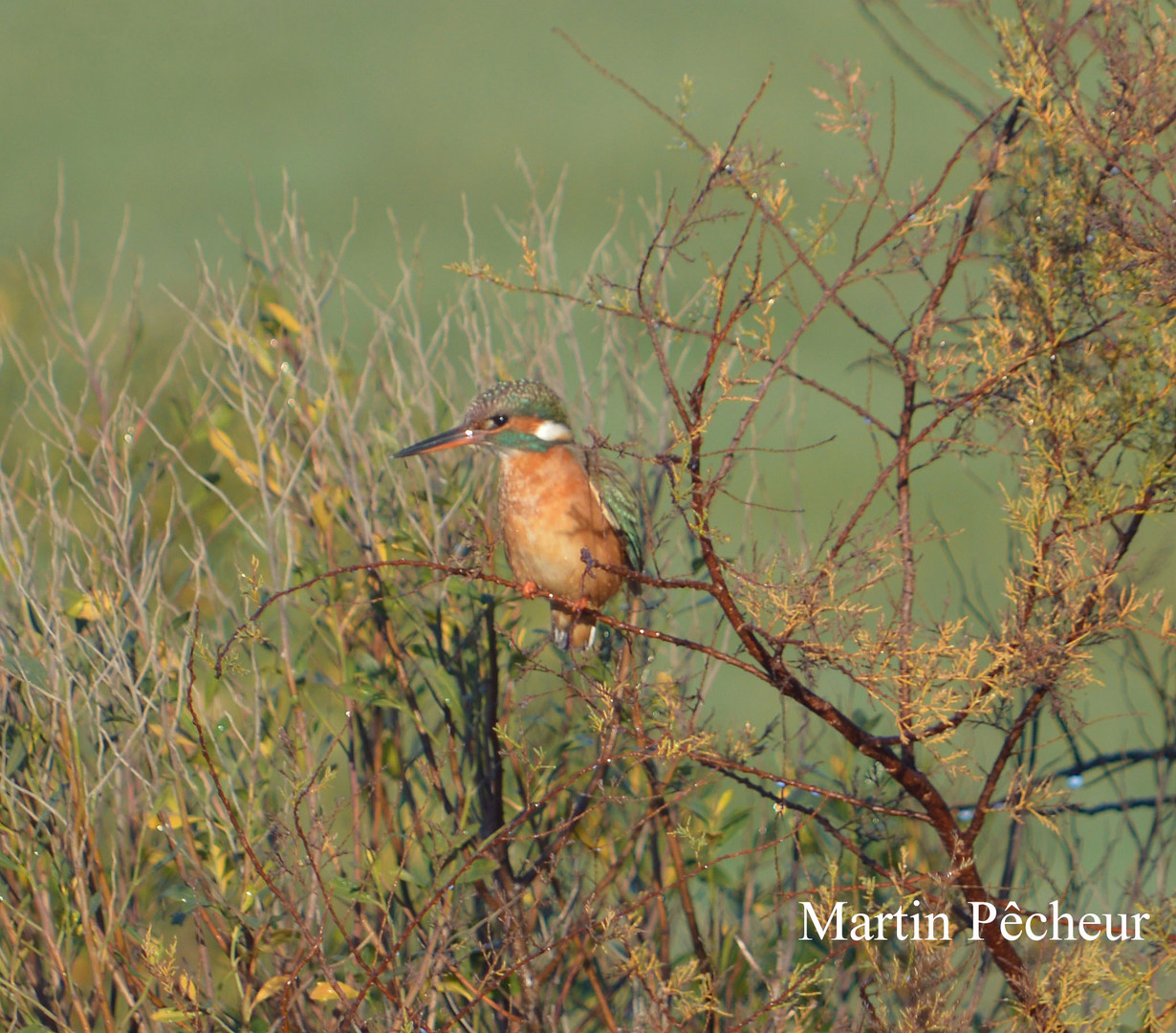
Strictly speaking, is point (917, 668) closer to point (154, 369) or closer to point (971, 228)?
point (971, 228)

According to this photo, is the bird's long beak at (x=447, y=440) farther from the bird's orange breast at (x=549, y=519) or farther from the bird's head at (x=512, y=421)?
the bird's orange breast at (x=549, y=519)

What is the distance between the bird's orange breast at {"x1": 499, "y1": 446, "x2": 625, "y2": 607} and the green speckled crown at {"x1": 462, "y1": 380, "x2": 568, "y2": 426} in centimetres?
14

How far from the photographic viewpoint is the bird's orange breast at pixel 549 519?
2637mm

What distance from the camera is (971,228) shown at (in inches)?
74.8

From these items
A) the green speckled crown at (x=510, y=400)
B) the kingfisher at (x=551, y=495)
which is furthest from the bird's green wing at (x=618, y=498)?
the green speckled crown at (x=510, y=400)

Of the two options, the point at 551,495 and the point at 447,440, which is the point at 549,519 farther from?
the point at 447,440

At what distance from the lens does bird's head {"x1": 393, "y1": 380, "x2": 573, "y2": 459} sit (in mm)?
2465

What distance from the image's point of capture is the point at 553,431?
2588 millimetres

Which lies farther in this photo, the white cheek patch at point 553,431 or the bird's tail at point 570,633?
the bird's tail at point 570,633

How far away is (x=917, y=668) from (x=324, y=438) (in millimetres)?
1577

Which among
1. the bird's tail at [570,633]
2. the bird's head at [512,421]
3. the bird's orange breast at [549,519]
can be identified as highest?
the bird's head at [512,421]

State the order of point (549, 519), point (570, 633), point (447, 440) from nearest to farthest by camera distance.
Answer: point (447, 440), point (549, 519), point (570, 633)

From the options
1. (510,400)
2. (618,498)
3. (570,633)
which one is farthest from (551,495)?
(570,633)

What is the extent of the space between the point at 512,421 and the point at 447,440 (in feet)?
0.60
